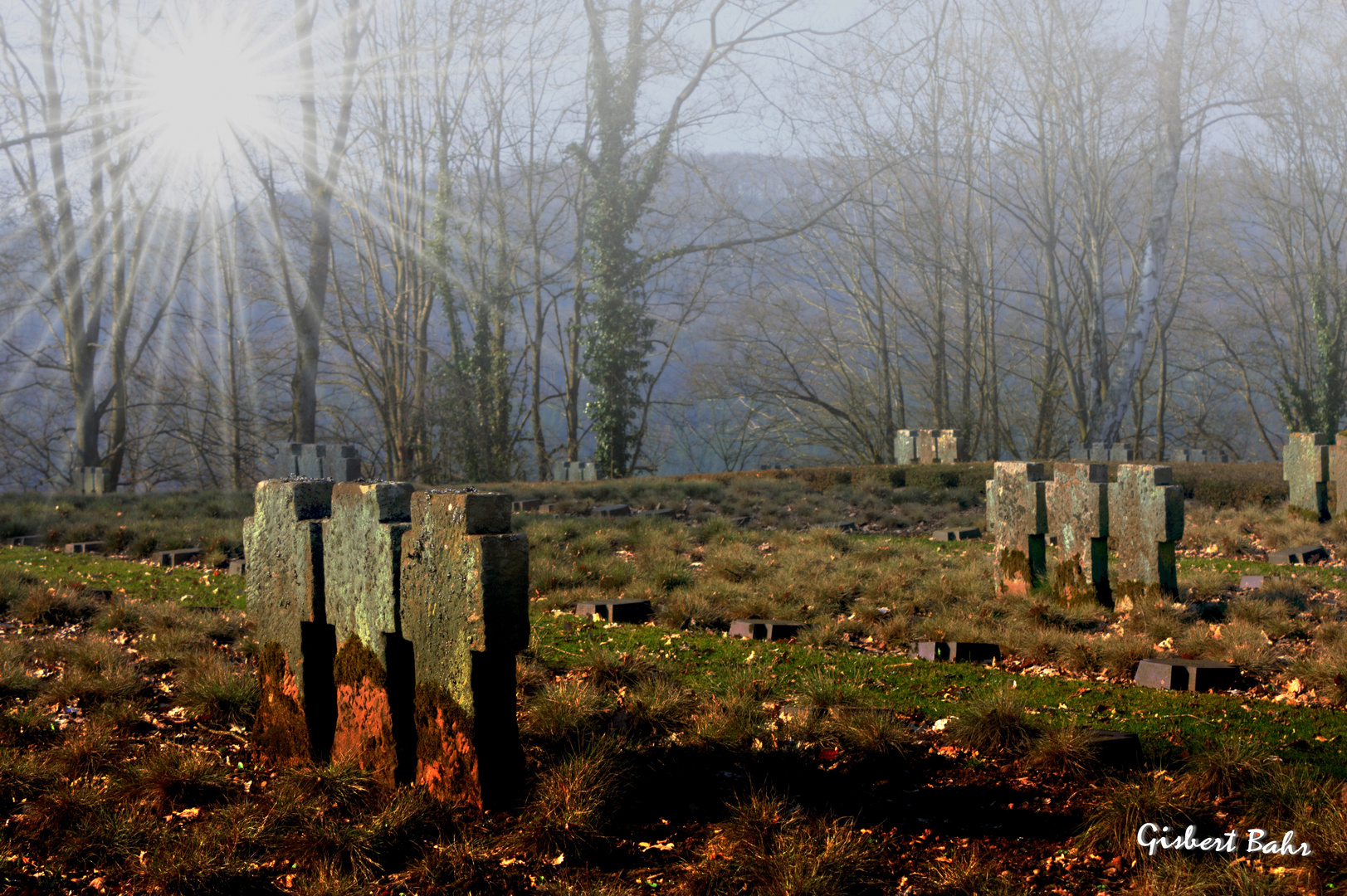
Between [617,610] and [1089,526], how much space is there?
366 centimetres

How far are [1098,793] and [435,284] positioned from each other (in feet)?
72.1

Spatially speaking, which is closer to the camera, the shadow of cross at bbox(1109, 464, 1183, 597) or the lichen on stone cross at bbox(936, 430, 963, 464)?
the shadow of cross at bbox(1109, 464, 1183, 597)

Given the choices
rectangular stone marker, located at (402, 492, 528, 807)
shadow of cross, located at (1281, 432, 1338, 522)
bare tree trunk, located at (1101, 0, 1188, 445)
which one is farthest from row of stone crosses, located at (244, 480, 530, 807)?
bare tree trunk, located at (1101, 0, 1188, 445)

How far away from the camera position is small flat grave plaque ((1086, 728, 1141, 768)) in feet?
11.3

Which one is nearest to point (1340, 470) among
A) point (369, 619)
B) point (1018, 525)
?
point (1018, 525)

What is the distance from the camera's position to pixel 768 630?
5879 mm

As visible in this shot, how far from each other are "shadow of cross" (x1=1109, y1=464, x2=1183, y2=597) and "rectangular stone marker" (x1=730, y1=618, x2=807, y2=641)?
2.87 meters

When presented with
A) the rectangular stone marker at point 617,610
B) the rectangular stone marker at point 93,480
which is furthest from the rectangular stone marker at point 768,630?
the rectangular stone marker at point 93,480

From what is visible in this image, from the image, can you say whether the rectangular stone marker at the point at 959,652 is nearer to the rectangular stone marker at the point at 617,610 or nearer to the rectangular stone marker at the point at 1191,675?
the rectangular stone marker at the point at 1191,675

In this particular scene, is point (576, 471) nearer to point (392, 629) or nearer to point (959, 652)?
point (959, 652)

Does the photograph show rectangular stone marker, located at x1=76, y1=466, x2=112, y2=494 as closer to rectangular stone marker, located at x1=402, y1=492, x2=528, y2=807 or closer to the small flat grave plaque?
rectangular stone marker, located at x1=402, y1=492, x2=528, y2=807

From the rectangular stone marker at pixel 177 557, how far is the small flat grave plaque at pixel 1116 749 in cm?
885

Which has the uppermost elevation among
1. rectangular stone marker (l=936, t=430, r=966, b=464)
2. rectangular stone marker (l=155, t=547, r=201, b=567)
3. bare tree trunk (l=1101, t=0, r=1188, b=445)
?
bare tree trunk (l=1101, t=0, r=1188, b=445)

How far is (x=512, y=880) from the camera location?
9.28 ft
